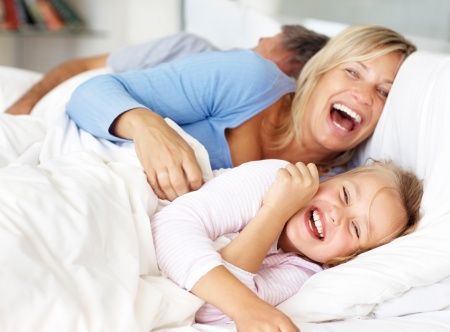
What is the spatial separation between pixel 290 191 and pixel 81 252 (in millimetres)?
379

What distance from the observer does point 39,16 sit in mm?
3320

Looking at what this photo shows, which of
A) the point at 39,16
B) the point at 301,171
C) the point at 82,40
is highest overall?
the point at 301,171

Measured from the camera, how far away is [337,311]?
0.95 metres

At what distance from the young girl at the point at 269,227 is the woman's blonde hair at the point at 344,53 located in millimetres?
284

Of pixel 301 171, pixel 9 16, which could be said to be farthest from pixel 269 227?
pixel 9 16

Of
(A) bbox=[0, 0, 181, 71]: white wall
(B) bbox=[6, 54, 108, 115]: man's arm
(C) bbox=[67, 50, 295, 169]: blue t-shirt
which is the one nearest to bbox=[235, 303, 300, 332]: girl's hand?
(C) bbox=[67, 50, 295, 169]: blue t-shirt

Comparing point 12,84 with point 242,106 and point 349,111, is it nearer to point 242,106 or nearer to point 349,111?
point 242,106

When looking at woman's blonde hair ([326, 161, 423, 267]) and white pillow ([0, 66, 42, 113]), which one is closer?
woman's blonde hair ([326, 161, 423, 267])

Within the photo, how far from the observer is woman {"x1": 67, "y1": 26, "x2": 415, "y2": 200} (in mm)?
1152

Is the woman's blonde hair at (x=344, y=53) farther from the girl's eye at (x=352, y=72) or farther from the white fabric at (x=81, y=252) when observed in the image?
the white fabric at (x=81, y=252)

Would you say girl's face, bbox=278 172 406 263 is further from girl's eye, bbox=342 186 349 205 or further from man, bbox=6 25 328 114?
man, bbox=6 25 328 114

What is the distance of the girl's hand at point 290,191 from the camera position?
1.05 meters

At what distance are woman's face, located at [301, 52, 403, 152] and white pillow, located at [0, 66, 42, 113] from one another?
1.03 meters

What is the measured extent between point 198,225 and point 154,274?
4.1 inches
